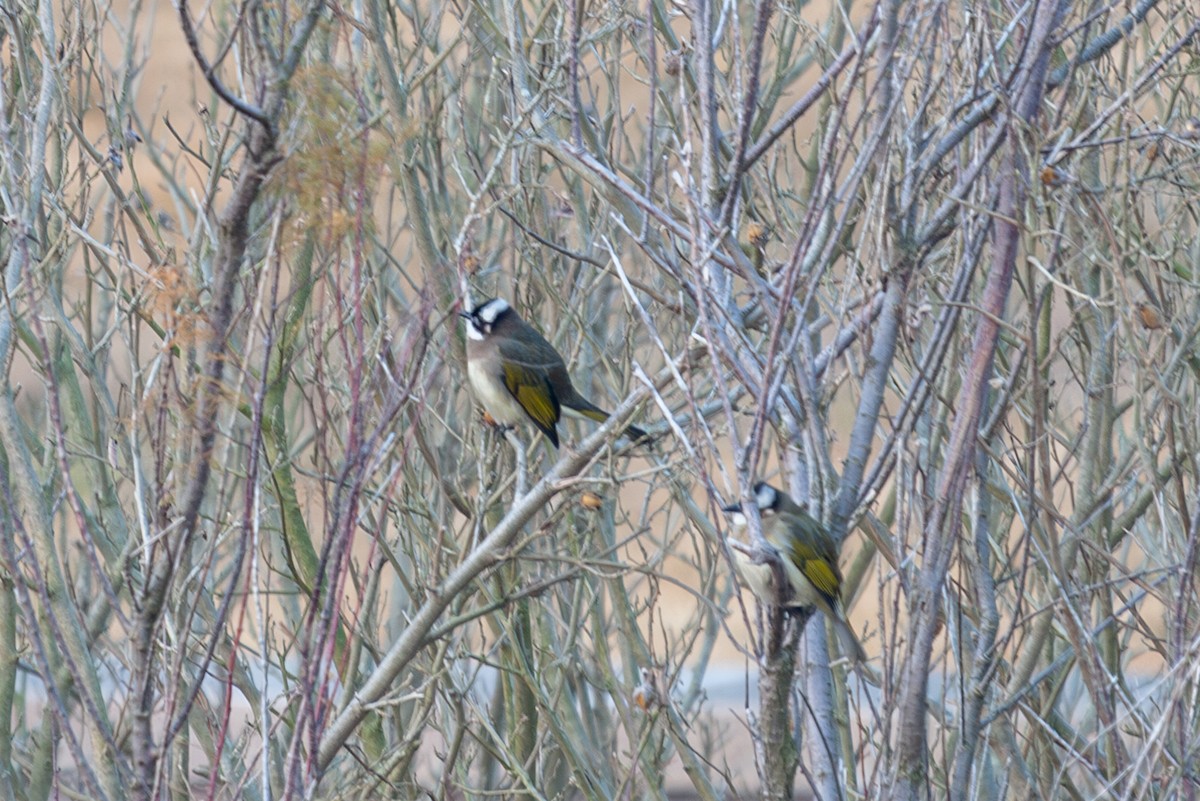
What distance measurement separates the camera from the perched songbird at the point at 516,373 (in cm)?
673

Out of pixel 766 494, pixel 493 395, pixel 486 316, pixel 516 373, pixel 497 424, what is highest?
pixel 486 316

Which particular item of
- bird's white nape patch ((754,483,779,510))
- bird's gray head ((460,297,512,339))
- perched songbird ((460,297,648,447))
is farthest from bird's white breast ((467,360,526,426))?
bird's white nape patch ((754,483,779,510))

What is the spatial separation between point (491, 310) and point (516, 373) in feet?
1.52

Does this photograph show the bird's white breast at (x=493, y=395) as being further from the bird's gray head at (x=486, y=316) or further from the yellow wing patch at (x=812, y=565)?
the yellow wing patch at (x=812, y=565)

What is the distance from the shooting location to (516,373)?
269 inches

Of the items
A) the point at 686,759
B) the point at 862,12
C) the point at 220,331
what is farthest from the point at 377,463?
the point at 862,12

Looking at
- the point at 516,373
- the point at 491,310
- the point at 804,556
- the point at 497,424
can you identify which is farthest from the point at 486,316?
the point at 804,556

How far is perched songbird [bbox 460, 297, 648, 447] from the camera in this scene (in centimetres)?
673

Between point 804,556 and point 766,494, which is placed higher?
point 766,494

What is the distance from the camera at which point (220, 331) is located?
9.04 feet

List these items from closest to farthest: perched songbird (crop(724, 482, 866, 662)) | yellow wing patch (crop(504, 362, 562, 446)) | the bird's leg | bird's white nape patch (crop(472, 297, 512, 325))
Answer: perched songbird (crop(724, 482, 866, 662)) → the bird's leg → yellow wing patch (crop(504, 362, 562, 446)) → bird's white nape patch (crop(472, 297, 512, 325))

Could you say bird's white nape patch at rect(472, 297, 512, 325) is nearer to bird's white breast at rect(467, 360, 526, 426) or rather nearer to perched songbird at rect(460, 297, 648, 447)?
perched songbird at rect(460, 297, 648, 447)

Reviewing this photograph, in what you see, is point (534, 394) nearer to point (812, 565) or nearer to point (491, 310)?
point (491, 310)

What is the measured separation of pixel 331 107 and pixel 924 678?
1.74 m
